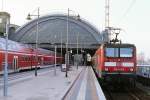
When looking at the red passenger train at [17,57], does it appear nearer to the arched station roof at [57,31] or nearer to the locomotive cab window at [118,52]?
the locomotive cab window at [118,52]

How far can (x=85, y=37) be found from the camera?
5999 inches

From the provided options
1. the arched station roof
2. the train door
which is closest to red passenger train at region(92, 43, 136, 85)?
the train door

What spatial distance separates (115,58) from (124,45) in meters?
1.25

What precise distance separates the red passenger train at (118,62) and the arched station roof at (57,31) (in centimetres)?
11533

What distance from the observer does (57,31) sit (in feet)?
502

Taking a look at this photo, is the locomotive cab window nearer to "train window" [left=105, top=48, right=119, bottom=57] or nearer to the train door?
"train window" [left=105, top=48, right=119, bottom=57]

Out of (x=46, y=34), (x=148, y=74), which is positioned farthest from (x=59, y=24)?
(x=148, y=74)

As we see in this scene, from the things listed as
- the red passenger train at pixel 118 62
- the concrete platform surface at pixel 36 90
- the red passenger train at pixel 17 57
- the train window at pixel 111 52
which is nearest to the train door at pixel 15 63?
the red passenger train at pixel 17 57

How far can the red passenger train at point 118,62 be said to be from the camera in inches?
1238

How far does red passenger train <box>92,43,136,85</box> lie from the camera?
31.4 metres

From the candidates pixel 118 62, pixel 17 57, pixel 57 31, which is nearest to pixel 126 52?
pixel 118 62

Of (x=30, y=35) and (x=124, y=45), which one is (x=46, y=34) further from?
(x=124, y=45)

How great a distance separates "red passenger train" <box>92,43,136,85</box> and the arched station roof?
378 ft

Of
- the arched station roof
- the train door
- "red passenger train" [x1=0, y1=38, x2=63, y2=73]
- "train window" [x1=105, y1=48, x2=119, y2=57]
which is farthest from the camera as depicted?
the arched station roof
